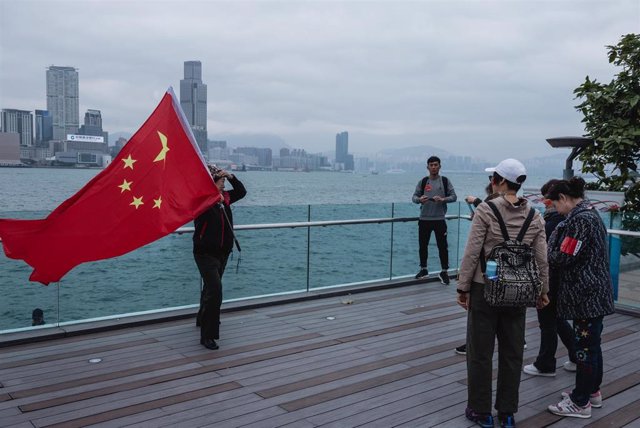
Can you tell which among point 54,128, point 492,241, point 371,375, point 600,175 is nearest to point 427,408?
point 371,375

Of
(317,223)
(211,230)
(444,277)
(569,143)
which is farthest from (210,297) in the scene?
(569,143)

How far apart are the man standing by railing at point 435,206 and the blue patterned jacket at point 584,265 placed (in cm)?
441

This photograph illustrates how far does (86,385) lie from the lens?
4754 millimetres

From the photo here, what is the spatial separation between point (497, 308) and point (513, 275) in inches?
12.0

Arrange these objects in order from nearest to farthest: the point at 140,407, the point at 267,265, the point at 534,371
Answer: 1. the point at 140,407
2. the point at 534,371
3. the point at 267,265

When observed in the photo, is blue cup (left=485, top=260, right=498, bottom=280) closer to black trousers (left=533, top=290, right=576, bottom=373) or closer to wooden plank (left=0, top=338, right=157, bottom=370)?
black trousers (left=533, top=290, right=576, bottom=373)

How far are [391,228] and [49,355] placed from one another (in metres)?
5.42

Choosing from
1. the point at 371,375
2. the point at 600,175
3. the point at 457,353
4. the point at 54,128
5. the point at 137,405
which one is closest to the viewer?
the point at 137,405

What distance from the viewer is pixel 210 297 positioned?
19.1ft

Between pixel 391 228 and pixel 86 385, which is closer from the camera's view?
pixel 86 385

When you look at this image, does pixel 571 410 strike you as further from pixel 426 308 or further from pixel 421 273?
pixel 421 273

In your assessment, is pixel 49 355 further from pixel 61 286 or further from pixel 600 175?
pixel 600 175

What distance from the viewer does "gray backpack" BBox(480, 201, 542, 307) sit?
3.86 meters

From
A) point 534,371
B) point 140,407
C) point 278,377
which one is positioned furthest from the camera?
point 534,371
